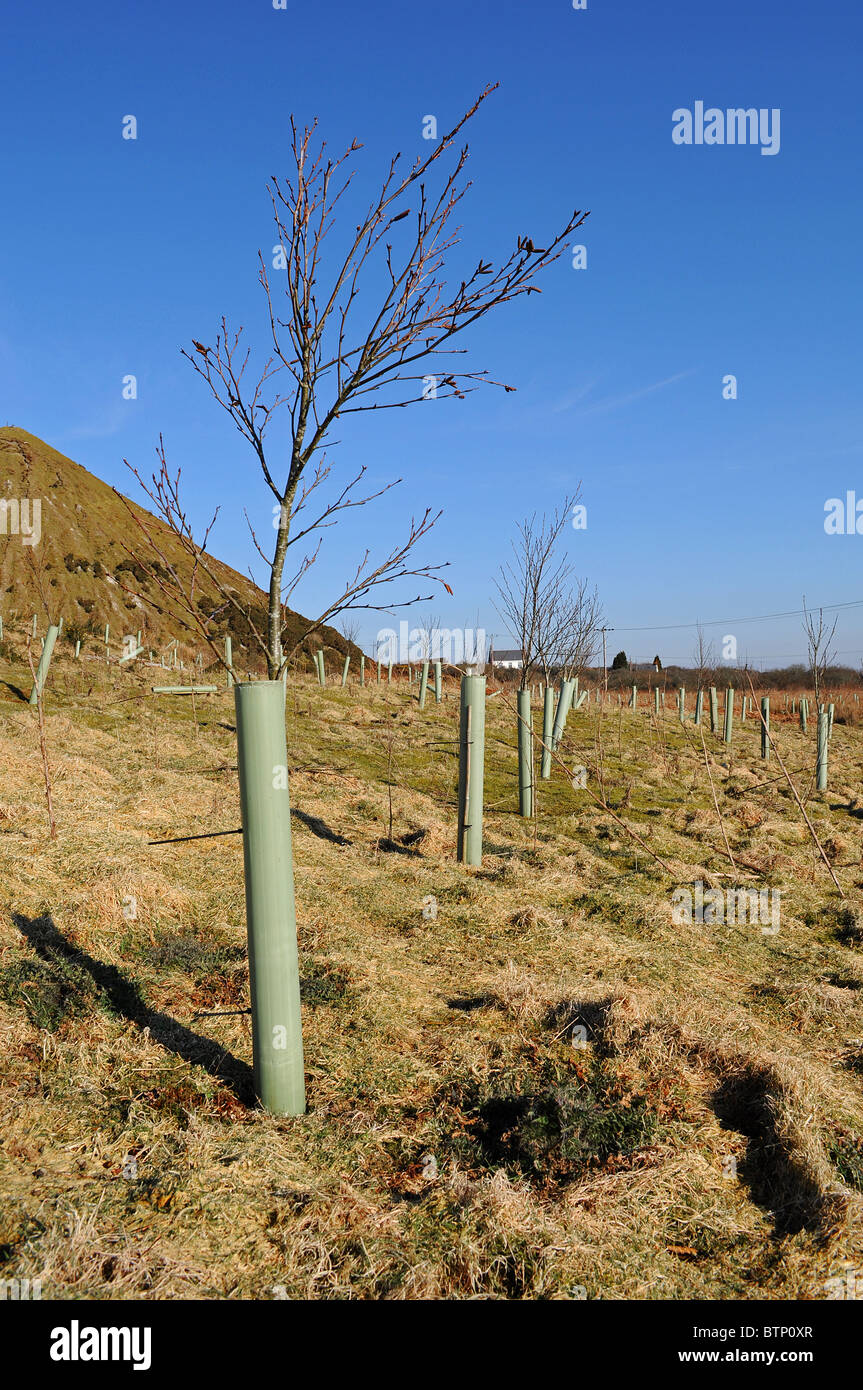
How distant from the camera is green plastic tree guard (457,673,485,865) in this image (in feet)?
25.2

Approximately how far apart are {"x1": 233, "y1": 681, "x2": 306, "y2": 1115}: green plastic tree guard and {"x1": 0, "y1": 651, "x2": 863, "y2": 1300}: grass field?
0.21 meters

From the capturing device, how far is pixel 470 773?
7.75 metres

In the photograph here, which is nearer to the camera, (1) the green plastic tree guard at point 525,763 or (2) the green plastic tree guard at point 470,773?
(2) the green plastic tree guard at point 470,773

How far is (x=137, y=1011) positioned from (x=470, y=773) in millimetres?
4346

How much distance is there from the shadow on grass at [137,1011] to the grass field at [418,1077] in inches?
0.8

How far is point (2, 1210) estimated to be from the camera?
7.82 ft

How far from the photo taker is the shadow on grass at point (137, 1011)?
351 centimetres

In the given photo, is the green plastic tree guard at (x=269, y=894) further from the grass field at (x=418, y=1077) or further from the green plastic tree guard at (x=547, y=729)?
the green plastic tree guard at (x=547, y=729)

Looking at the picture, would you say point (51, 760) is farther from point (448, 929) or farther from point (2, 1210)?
Answer: point (2, 1210)

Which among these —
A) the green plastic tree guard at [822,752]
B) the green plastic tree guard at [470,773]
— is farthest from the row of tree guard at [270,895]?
the green plastic tree guard at [822,752]

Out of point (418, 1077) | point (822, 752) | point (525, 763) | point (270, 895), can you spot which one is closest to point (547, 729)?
point (525, 763)

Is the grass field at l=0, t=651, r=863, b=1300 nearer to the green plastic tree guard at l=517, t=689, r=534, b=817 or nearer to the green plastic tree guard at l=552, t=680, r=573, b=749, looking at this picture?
the green plastic tree guard at l=517, t=689, r=534, b=817
